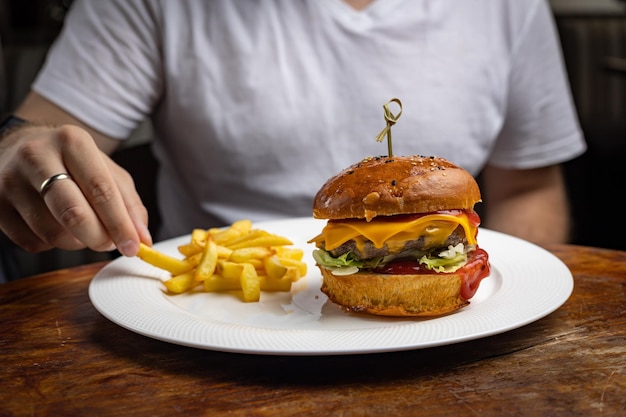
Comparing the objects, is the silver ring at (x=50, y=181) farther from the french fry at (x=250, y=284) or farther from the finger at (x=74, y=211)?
the french fry at (x=250, y=284)

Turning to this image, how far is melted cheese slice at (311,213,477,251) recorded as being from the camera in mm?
1395

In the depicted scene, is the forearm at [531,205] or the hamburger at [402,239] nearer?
the hamburger at [402,239]

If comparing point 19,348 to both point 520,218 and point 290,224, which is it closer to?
point 290,224

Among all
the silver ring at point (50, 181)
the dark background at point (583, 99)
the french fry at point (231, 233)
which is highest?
the silver ring at point (50, 181)

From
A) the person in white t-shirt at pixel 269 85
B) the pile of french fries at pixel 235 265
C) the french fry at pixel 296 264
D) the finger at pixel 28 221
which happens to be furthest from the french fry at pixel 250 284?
the person in white t-shirt at pixel 269 85

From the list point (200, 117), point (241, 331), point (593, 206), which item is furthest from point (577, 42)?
point (241, 331)

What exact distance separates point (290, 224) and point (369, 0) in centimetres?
98

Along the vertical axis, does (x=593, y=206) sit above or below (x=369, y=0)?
below

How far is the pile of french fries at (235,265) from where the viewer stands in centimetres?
157

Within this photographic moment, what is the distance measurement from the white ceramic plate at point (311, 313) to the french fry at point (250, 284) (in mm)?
21

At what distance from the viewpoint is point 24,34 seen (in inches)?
245

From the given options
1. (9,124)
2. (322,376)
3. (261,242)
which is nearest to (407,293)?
(322,376)

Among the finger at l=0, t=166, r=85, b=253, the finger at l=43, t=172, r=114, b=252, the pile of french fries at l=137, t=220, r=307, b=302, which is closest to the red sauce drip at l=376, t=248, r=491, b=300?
the pile of french fries at l=137, t=220, r=307, b=302

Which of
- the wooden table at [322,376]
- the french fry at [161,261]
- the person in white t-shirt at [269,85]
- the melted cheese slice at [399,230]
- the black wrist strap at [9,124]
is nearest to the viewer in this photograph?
the wooden table at [322,376]
